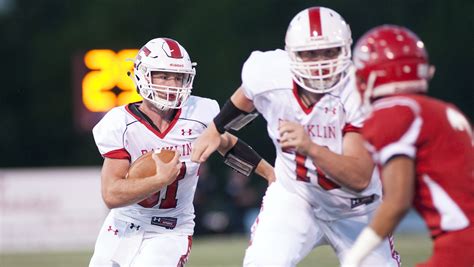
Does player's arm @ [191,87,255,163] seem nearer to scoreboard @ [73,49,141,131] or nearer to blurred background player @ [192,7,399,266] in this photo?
blurred background player @ [192,7,399,266]

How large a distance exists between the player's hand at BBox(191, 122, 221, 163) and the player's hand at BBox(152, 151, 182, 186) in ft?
0.46

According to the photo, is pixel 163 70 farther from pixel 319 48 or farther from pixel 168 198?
pixel 319 48

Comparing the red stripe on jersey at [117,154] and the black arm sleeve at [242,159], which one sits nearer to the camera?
the red stripe on jersey at [117,154]

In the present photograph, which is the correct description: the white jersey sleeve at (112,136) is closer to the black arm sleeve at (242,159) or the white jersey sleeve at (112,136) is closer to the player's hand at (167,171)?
the player's hand at (167,171)

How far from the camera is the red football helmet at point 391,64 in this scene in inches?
155

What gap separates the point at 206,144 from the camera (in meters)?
4.93

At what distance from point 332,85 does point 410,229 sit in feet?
28.6

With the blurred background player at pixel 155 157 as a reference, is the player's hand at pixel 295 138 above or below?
above

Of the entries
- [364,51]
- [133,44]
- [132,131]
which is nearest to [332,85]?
[364,51]

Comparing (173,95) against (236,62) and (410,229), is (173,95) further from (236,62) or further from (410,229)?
(236,62)

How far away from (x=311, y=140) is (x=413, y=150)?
32.2 inches

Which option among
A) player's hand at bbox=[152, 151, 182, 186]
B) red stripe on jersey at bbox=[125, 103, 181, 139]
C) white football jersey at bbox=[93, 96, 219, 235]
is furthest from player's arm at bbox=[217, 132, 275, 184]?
player's hand at bbox=[152, 151, 182, 186]

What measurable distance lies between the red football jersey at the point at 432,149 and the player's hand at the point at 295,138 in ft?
1.80

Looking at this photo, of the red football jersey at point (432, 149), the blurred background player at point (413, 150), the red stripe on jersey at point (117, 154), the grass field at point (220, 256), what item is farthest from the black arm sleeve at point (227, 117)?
the grass field at point (220, 256)
